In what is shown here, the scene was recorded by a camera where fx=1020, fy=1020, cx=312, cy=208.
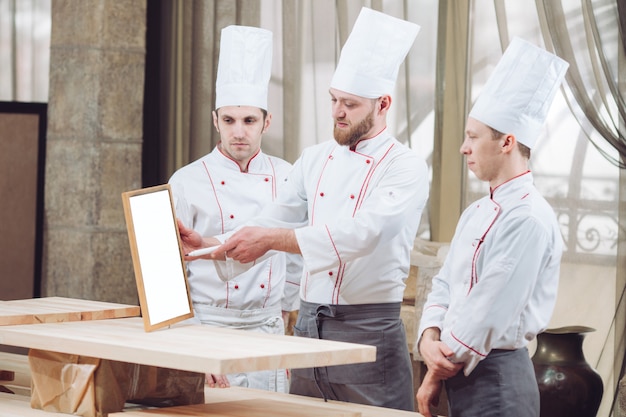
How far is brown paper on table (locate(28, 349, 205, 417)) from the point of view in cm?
217

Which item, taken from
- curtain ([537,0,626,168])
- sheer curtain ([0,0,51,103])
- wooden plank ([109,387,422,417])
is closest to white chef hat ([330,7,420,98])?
wooden plank ([109,387,422,417])

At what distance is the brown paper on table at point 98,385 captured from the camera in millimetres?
2168

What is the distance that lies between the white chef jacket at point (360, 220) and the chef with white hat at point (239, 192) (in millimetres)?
447

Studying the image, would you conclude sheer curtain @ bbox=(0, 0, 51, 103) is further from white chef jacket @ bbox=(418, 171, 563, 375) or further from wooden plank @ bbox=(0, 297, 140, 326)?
white chef jacket @ bbox=(418, 171, 563, 375)

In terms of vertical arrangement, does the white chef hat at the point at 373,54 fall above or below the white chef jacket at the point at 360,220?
above

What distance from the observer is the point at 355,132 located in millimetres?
2934

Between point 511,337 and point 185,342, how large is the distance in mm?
786

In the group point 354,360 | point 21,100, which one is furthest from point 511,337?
point 21,100

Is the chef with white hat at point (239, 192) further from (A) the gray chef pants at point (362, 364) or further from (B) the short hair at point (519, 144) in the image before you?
(B) the short hair at point (519, 144)

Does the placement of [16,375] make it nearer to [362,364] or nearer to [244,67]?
[362,364]

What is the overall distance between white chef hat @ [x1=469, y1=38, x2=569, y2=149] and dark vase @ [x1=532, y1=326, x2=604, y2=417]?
1.44 metres

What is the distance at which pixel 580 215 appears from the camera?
4.43 m

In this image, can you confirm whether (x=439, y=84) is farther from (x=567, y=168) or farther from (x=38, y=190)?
(x=38, y=190)

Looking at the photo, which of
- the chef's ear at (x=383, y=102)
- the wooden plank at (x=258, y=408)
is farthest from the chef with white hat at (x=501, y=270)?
the chef's ear at (x=383, y=102)
